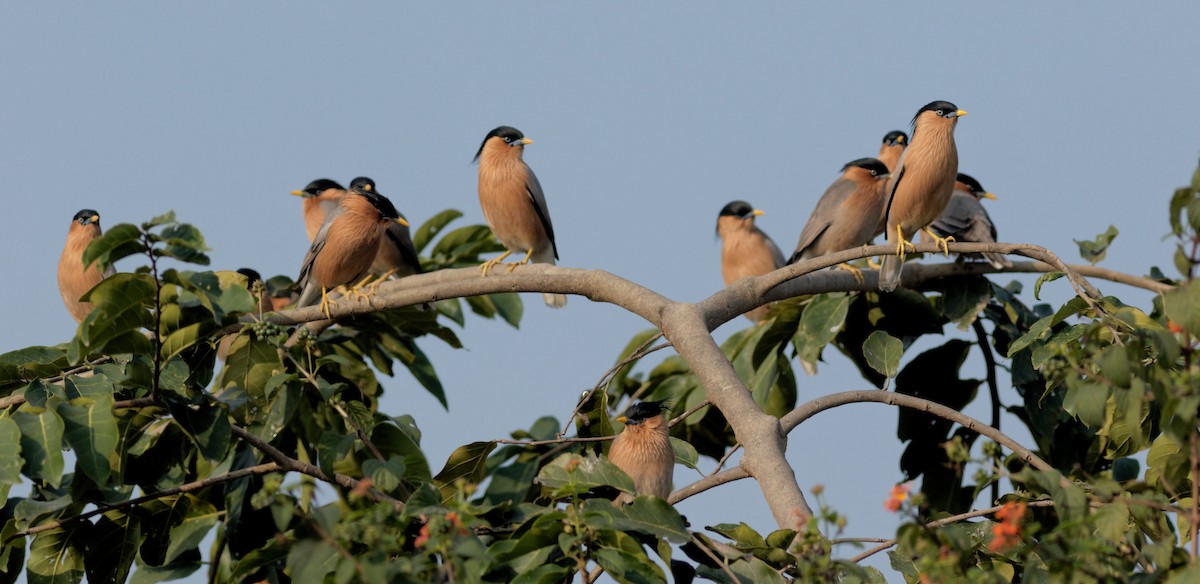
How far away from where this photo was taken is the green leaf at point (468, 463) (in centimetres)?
390

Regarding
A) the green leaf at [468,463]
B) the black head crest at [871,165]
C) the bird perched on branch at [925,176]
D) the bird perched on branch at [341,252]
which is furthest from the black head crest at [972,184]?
the green leaf at [468,463]

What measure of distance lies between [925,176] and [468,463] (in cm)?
341

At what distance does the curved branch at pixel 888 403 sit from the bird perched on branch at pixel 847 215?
4747 mm

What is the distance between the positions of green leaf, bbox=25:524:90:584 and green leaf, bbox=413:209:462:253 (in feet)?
14.6

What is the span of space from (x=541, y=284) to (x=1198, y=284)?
2654 millimetres

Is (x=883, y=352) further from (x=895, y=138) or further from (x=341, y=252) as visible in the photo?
(x=895, y=138)

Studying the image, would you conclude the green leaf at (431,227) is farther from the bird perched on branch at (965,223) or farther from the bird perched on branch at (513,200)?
the bird perched on branch at (965,223)

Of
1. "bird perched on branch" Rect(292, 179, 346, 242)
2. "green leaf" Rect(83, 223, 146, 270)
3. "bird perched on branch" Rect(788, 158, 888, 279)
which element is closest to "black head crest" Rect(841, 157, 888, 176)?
"bird perched on branch" Rect(788, 158, 888, 279)

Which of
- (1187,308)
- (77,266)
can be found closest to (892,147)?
(77,266)

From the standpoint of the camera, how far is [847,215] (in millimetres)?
8398

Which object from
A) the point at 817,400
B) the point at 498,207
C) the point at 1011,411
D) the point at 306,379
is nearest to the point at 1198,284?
the point at 817,400

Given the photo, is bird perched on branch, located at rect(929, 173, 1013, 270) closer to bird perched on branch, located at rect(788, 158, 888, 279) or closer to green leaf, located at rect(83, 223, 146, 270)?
bird perched on branch, located at rect(788, 158, 888, 279)

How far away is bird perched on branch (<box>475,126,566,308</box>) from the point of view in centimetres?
781

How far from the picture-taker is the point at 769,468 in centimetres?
319
